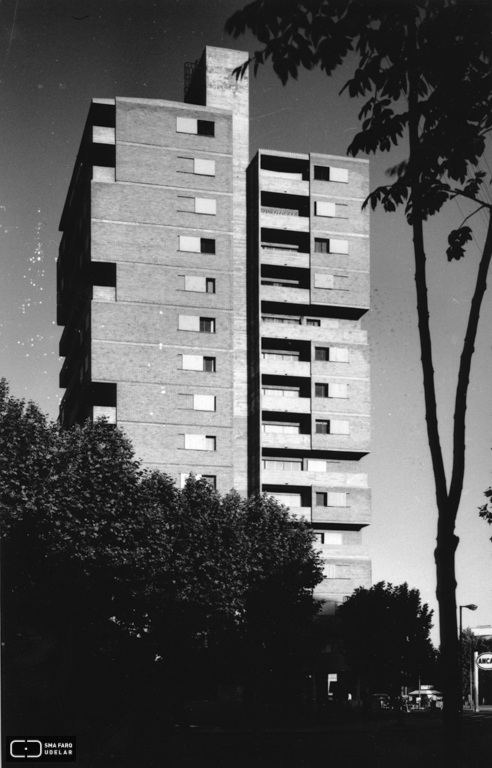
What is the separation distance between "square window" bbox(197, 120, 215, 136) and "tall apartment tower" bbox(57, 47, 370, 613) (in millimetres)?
84

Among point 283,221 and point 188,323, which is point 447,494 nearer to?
point 188,323

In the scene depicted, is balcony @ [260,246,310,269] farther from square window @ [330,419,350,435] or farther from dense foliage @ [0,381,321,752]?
dense foliage @ [0,381,321,752]

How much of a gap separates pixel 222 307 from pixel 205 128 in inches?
398

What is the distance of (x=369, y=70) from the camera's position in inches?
320

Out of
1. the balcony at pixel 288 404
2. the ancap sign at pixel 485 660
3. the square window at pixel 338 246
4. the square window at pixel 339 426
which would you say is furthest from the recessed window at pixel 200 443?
the ancap sign at pixel 485 660

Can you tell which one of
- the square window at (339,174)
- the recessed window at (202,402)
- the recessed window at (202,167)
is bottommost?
the recessed window at (202,402)

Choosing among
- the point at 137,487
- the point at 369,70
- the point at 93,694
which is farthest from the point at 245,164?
the point at 369,70

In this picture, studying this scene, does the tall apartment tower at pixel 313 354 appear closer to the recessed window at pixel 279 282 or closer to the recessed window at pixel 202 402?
the recessed window at pixel 279 282

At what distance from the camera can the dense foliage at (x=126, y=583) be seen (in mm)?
15461

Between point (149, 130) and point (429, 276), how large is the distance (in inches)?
1868

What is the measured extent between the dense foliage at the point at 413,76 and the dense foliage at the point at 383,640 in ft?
120

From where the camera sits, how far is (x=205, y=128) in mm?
55000

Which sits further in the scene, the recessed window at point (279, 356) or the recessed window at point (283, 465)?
the recessed window at point (279, 356)

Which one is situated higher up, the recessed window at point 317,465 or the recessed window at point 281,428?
the recessed window at point 281,428
